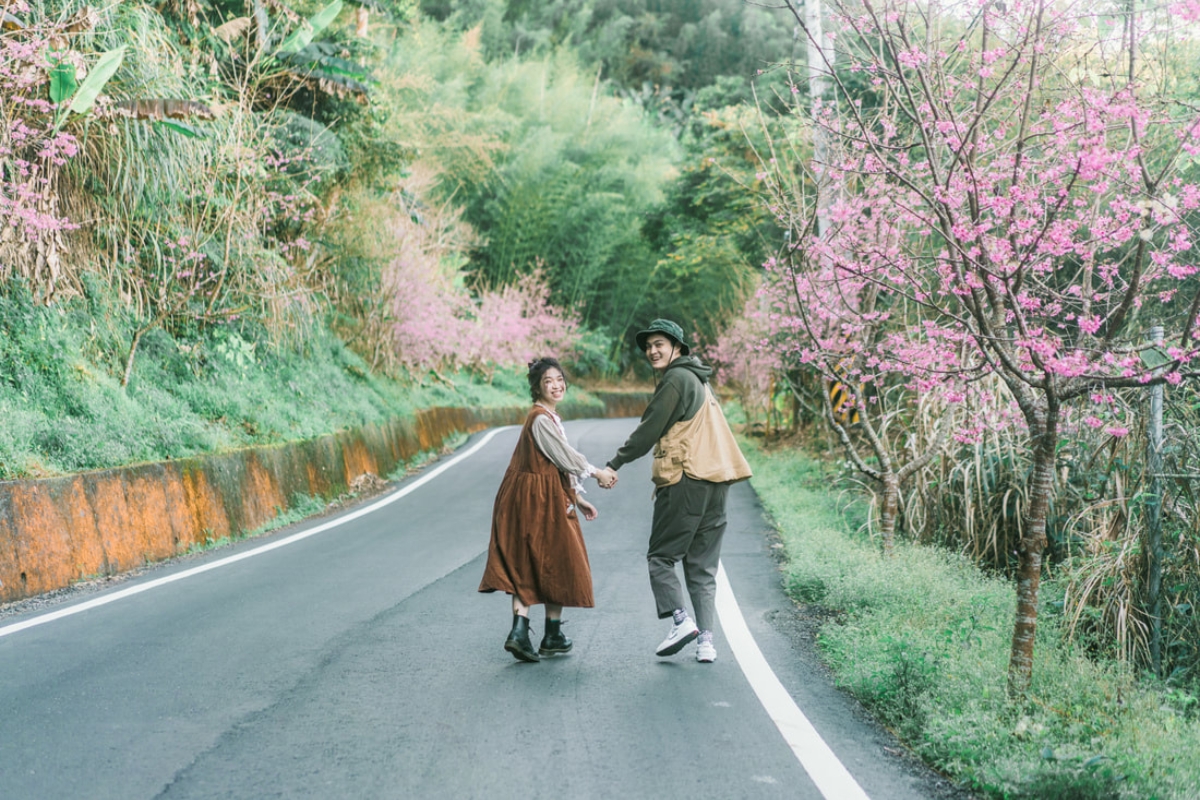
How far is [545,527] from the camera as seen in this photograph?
5816 millimetres

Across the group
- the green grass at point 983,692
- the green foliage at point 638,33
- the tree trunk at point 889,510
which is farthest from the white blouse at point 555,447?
the green foliage at point 638,33

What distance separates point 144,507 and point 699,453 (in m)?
5.70

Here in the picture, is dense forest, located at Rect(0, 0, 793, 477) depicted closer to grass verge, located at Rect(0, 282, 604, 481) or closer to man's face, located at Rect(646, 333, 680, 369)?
grass verge, located at Rect(0, 282, 604, 481)

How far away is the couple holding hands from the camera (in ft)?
18.7

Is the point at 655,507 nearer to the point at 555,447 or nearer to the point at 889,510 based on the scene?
the point at 555,447

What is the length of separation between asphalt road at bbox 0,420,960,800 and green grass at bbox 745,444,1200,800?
22 centimetres

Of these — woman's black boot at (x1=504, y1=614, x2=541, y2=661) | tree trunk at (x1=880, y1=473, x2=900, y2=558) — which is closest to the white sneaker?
woman's black boot at (x1=504, y1=614, x2=541, y2=661)

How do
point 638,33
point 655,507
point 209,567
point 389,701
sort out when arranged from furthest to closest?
point 638,33 → point 209,567 → point 655,507 → point 389,701

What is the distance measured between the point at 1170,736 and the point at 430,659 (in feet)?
11.8

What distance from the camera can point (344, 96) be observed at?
1589 centimetres

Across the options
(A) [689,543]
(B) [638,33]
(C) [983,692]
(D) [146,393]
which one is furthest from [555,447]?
(B) [638,33]

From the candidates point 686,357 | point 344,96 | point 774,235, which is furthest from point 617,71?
point 686,357

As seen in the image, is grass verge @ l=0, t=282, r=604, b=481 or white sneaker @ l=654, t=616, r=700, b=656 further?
grass verge @ l=0, t=282, r=604, b=481

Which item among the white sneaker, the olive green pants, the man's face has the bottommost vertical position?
the white sneaker
